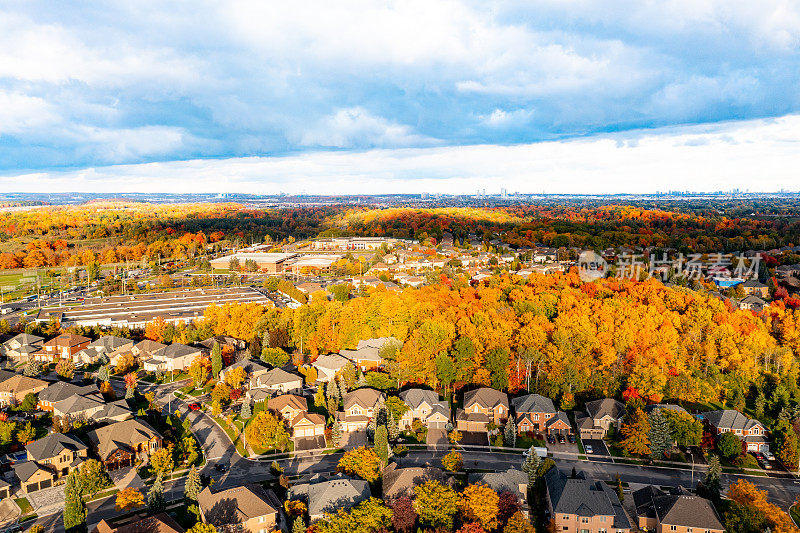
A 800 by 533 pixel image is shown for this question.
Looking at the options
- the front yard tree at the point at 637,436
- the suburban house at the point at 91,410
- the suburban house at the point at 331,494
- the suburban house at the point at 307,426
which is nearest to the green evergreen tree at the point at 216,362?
the suburban house at the point at 91,410

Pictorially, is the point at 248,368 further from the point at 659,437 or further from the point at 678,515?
the point at 678,515

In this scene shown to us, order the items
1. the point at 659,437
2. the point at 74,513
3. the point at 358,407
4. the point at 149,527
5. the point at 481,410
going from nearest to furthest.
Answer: the point at 149,527 → the point at 74,513 → the point at 659,437 → the point at 358,407 → the point at 481,410

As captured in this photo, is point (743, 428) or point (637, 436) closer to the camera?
point (637, 436)

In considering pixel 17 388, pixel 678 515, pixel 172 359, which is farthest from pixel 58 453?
pixel 678 515

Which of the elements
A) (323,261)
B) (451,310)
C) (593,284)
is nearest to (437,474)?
(451,310)

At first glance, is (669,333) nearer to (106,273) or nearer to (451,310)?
(451,310)

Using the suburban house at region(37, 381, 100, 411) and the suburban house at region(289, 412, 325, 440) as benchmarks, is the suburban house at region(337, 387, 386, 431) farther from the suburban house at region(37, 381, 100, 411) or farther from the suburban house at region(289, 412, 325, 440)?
the suburban house at region(37, 381, 100, 411)

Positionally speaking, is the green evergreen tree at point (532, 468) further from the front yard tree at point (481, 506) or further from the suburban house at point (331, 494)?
the suburban house at point (331, 494)
